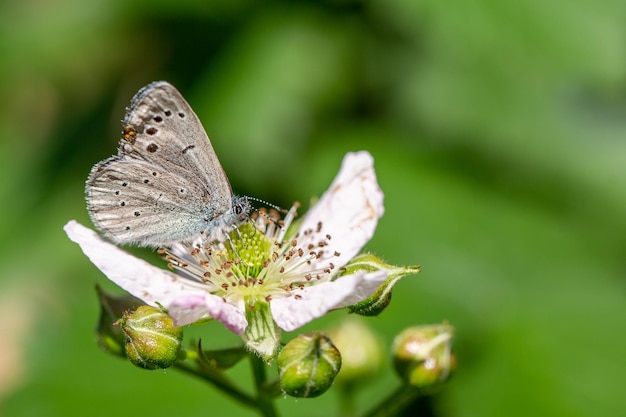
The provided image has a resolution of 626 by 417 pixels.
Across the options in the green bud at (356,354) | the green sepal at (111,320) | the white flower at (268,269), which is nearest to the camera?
the white flower at (268,269)

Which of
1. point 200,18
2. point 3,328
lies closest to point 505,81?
point 200,18

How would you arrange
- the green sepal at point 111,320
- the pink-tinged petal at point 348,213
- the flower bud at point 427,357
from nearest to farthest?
the green sepal at point 111,320, the flower bud at point 427,357, the pink-tinged petal at point 348,213

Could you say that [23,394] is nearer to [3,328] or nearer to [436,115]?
[3,328]

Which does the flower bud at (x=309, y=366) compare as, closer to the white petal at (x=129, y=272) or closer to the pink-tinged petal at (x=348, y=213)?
the white petal at (x=129, y=272)

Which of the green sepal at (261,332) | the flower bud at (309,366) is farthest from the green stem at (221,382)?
the flower bud at (309,366)

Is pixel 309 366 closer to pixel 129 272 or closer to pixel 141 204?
pixel 129 272

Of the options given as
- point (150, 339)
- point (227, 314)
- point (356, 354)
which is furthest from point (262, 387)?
point (356, 354)
